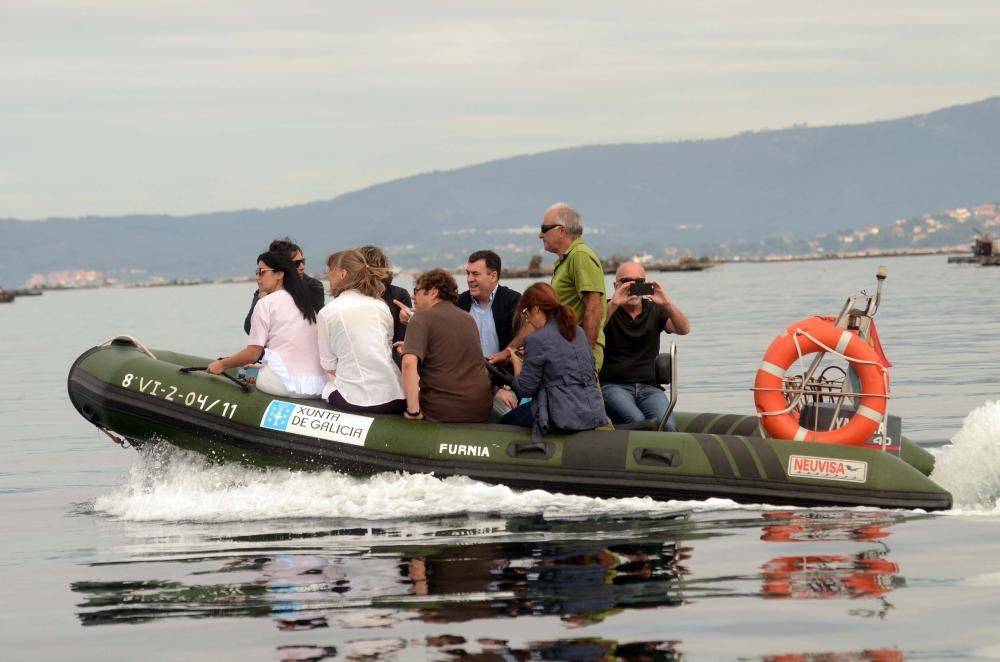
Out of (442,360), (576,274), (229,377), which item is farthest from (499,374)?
(229,377)

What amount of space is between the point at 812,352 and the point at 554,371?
1788 mm

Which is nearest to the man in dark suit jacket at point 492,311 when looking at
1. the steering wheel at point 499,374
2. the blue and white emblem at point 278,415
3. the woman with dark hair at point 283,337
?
the steering wheel at point 499,374

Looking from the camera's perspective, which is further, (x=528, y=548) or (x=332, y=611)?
(x=528, y=548)

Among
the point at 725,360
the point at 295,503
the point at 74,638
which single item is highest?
the point at 725,360

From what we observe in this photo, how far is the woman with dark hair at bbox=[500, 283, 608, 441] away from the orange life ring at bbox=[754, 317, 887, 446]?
115 cm

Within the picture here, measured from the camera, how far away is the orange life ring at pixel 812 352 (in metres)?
10.4

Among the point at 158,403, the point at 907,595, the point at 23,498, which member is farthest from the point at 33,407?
the point at 907,595

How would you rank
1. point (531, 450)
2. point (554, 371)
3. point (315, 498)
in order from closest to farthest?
1. point (554, 371)
2. point (531, 450)
3. point (315, 498)

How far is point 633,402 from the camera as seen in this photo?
1088 centimetres

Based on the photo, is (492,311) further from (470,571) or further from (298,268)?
(470,571)

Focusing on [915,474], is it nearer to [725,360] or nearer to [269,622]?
[269,622]

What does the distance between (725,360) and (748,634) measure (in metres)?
19.6

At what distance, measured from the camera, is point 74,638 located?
23.9 ft

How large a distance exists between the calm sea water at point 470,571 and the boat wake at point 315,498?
0.02 metres
